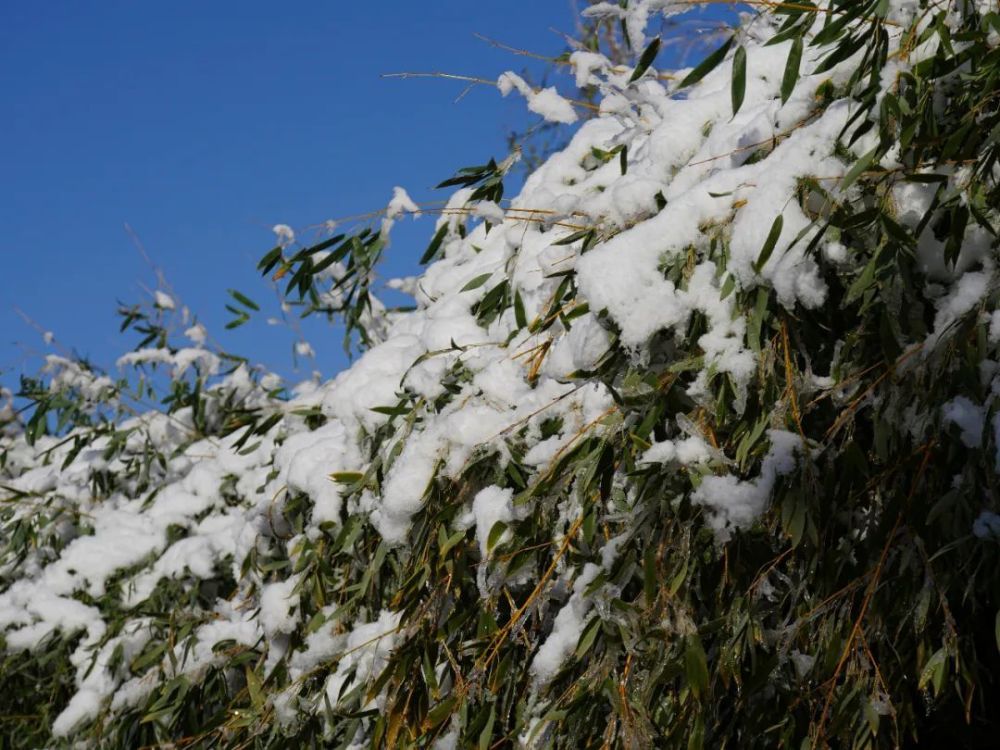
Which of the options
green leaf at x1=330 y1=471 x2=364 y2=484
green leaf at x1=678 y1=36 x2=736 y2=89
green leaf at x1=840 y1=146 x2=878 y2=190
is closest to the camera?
green leaf at x1=840 y1=146 x2=878 y2=190

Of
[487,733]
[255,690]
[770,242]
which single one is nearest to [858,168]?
[770,242]

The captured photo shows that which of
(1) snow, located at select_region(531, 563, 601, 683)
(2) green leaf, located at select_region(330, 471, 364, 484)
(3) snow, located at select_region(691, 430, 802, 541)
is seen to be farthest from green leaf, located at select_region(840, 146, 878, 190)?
(2) green leaf, located at select_region(330, 471, 364, 484)

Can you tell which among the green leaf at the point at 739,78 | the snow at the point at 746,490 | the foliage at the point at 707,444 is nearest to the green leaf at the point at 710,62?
the foliage at the point at 707,444

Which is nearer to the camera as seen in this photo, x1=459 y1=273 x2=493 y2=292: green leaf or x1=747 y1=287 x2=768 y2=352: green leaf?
x1=747 y1=287 x2=768 y2=352: green leaf

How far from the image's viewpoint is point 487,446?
102 inches

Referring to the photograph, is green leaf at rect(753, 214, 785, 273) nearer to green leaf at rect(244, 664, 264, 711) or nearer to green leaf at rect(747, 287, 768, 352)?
green leaf at rect(747, 287, 768, 352)

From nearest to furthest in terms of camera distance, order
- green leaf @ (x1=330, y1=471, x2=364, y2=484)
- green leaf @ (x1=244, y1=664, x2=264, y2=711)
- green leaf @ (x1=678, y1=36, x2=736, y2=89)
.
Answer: green leaf @ (x1=678, y1=36, x2=736, y2=89) < green leaf @ (x1=330, y1=471, x2=364, y2=484) < green leaf @ (x1=244, y1=664, x2=264, y2=711)

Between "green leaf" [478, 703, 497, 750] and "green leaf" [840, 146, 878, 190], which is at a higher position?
"green leaf" [840, 146, 878, 190]

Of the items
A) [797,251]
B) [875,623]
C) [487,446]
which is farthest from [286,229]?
[875,623]

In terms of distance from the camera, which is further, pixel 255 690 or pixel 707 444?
pixel 255 690

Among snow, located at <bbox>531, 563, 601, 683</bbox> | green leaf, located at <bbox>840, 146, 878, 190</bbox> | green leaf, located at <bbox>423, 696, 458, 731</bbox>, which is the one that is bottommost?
green leaf, located at <bbox>423, 696, 458, 731</bbox>

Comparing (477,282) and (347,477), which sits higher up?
(477,282)

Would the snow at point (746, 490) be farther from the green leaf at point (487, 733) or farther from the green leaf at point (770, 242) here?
the green leaf at point (487, 733)

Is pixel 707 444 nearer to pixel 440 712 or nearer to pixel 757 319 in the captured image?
pixel 757 319
